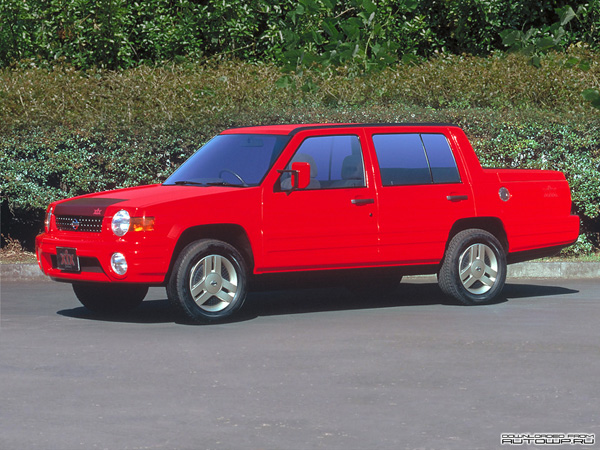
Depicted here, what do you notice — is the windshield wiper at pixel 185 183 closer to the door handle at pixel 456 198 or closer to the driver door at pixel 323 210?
the driver door at pixel 323 210

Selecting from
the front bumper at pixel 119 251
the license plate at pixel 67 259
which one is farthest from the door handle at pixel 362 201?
the license plate at pixel 67 259

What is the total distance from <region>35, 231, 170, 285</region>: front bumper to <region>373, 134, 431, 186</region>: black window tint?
242 centimetres

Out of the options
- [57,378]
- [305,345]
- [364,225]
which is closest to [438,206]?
[364,225]

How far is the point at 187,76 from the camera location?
18.3 meters

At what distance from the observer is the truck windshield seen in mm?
10875

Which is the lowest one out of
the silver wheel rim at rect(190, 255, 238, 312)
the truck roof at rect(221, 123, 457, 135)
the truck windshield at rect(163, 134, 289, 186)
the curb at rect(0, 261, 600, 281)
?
the curb at rect(0, 261, 600, 281)

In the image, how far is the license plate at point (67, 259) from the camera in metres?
10.4

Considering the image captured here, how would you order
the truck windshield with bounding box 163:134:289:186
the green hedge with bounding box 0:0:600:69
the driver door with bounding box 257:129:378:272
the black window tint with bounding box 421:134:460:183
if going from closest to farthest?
the driver door with bounding box 257:129:378:272, the truck windshield with bounding box 163:134:289:186, the black window tint with bounding box 421:134:460:183, the green hedge with bounding box 0:0:600:69

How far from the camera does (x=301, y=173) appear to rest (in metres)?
10.6

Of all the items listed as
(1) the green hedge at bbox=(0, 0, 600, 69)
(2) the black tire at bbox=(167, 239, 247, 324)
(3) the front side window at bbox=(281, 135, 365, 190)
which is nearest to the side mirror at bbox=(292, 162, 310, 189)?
(3) the front side window at bbox=(281, 135, 365, 190)

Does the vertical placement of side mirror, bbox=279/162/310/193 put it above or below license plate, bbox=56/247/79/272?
above

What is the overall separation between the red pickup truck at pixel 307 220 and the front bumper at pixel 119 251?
0.04ft

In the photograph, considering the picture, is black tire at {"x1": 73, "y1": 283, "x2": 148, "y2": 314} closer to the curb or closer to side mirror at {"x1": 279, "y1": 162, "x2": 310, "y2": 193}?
side mirror at {"x1": 279, "y1": 162, "x2": 310, "y2": 193}

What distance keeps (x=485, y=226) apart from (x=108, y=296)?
12.5ft
